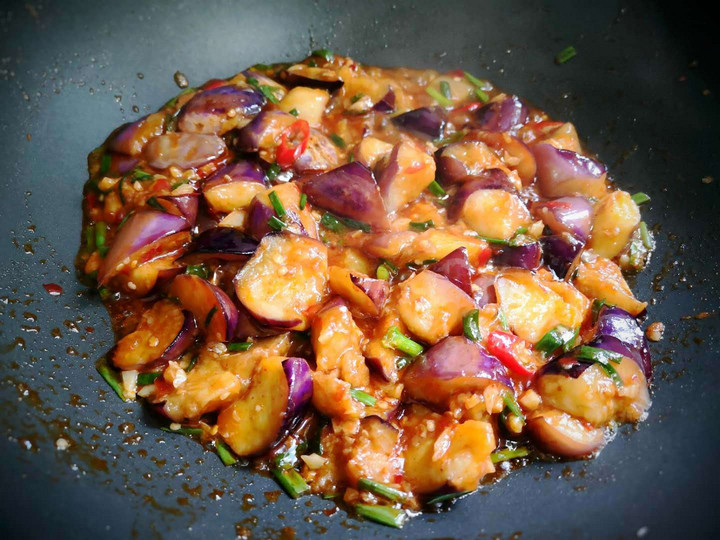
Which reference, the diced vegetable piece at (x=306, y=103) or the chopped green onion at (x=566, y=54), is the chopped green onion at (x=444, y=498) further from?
the chopped green onion at (x=566, y=54)

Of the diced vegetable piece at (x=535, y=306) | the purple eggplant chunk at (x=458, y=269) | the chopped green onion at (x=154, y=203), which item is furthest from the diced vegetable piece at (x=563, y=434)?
the chopped green onion at (x=154, y=203)

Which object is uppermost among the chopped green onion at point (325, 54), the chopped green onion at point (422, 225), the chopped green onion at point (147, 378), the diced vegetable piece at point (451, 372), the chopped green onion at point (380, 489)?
the chopped green onion at point (325, 54)

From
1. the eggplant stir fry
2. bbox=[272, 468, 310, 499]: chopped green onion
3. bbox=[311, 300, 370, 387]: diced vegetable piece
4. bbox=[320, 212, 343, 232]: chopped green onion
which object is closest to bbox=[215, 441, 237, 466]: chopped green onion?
the eggplant stir fry

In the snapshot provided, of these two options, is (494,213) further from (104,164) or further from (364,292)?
(104,164)

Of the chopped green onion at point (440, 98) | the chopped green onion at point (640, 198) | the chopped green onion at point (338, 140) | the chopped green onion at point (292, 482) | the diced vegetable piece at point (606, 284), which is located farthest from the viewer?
the chopped green onion at point (440, 98)

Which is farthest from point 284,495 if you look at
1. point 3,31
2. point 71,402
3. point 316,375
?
point 3,31

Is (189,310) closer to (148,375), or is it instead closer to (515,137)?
(148,375)
